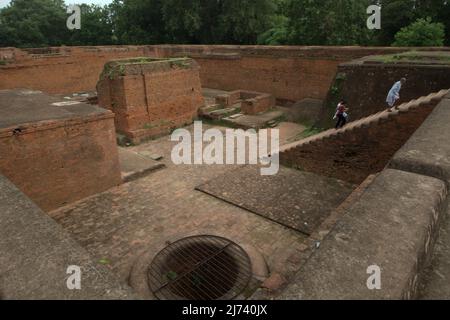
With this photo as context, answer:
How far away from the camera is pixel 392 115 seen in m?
7.18

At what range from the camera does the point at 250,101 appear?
46.6 feet

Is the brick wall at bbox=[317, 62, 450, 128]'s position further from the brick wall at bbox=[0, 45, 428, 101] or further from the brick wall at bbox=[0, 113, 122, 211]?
the brick wall at bbox=[0, 113, 122, 211]

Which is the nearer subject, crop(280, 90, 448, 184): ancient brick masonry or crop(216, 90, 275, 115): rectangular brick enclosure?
crop(280, 90, 448, 184): ancient brick masonry

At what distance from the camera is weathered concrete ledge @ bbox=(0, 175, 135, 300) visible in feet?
7.05

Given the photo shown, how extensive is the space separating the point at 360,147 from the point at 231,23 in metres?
17.7

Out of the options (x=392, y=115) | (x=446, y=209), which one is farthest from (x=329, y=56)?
(x=446, y=209)

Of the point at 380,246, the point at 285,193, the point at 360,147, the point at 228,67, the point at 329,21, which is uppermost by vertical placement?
the point at 329,21

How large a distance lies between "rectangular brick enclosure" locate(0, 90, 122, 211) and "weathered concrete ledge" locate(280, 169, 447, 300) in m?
6.28

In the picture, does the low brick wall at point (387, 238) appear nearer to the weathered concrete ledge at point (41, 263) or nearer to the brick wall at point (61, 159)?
the weathered concrete ledge at point (41, 263)

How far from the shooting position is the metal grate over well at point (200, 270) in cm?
477

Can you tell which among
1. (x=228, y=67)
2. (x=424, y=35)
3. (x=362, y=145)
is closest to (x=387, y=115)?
(x=362, y=145)

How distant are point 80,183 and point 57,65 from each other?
44.2 feet

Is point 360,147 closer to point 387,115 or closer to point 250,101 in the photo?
point 387,115

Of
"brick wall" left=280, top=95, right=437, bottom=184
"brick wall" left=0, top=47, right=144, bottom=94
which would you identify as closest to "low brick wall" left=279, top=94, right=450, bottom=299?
"brick wall" left=280, top=95, right=437, bottom=184
